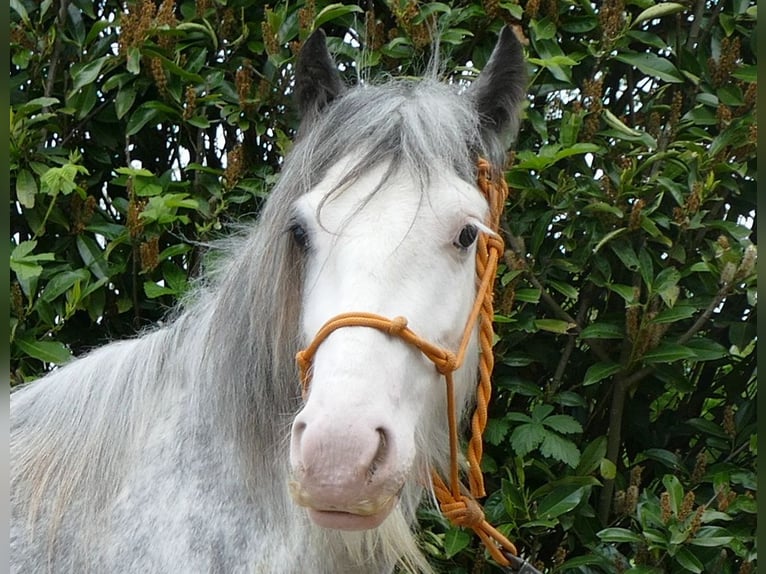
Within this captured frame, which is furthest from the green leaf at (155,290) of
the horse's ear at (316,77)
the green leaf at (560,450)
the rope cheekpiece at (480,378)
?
the green leaf at (560,450)

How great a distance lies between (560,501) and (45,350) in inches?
56.4

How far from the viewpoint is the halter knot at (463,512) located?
174cm

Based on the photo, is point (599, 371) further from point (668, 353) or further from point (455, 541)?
point (455, 541)

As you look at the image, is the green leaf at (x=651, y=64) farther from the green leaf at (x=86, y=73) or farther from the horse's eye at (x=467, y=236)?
the green leaf at (x=86, y=73)

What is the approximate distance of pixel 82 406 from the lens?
1711 millimetres

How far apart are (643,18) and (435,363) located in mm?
1405

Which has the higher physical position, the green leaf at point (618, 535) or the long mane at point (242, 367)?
the long mane at point (242, 367)

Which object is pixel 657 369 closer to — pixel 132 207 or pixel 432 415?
pixel 432 415

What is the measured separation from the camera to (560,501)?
2291mm

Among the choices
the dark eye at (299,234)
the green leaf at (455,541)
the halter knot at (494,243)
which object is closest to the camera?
the dark eye at (299,234)

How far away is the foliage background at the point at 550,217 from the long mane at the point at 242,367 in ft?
1.76

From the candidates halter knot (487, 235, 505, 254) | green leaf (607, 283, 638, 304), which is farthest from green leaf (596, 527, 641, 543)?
halter knot (487, 235, 505, 254)

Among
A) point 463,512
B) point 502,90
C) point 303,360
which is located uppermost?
point 502,90

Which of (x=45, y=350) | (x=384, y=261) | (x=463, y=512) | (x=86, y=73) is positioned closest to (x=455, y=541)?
(x=463, y=512)
